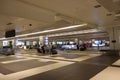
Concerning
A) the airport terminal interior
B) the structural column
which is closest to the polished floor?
the airport terminal interior

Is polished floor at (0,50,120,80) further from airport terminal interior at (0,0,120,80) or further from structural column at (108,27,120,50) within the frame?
structural column at (108,27,120,50)

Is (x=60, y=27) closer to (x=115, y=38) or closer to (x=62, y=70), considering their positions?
(x=115, y=38)

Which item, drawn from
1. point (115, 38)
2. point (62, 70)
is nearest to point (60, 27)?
point (115, 38)

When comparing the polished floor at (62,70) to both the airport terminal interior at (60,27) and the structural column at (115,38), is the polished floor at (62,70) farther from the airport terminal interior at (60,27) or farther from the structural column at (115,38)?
the structural column at (115,38)

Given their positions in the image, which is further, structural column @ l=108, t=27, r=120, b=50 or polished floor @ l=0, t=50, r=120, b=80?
structural column @ l=108, t=27, r=120, b=50

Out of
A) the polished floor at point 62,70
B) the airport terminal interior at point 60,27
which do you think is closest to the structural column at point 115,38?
the airport terminal interior at point 60,27

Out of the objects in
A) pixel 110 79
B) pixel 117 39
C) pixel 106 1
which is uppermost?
pixel 106 1

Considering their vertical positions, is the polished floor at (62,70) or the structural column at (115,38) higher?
the structural column at (115,38)

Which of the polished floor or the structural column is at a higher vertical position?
the structural column

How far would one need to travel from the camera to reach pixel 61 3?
5.08m

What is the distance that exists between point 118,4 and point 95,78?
3139 millimetres

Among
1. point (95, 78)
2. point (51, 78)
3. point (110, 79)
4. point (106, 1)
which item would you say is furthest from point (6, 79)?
point (106, 1)

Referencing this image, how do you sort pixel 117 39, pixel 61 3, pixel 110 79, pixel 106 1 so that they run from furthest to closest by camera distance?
1. pixel 117 39
2. pixel 61 3
3. pixel 110 79
4. pixel 106 1

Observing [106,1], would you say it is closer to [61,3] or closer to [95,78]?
[61,3]
